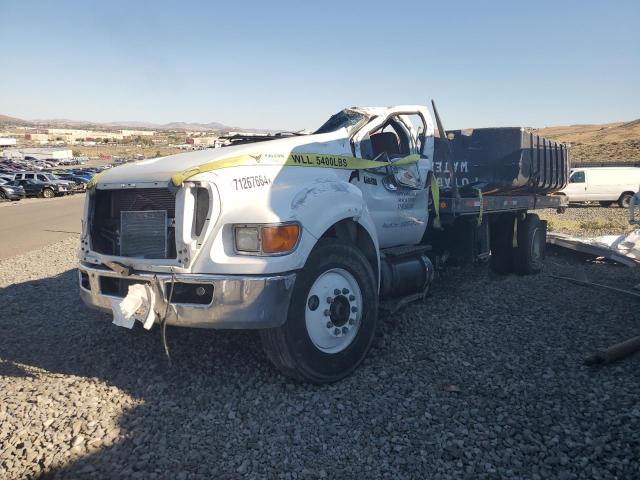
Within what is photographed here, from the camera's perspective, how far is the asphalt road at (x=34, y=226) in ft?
44.6

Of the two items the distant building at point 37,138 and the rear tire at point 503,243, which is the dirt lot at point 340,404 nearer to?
the rear tire at point 503,243

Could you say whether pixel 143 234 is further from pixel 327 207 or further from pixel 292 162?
pixel 327 207

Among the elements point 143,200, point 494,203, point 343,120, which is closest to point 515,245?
point 494,203

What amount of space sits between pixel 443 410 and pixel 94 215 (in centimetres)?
314

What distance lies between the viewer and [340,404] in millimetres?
3885

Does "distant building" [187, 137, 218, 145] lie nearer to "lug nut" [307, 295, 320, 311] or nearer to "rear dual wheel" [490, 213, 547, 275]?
"lug nut" [307, 295, 320, 311]

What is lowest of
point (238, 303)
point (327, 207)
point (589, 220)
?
point (589, 220)

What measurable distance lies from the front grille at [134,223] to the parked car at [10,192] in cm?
3025

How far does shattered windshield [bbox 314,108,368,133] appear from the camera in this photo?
545cm

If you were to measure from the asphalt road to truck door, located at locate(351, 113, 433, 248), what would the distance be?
363 inches

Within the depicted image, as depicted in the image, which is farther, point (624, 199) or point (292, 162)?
point (624, 199)

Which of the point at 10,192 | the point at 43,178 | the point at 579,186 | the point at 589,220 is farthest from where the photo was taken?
the point at 43,178

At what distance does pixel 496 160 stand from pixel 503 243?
1281 millimetres

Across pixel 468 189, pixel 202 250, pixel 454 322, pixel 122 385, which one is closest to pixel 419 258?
pixel 454 322
